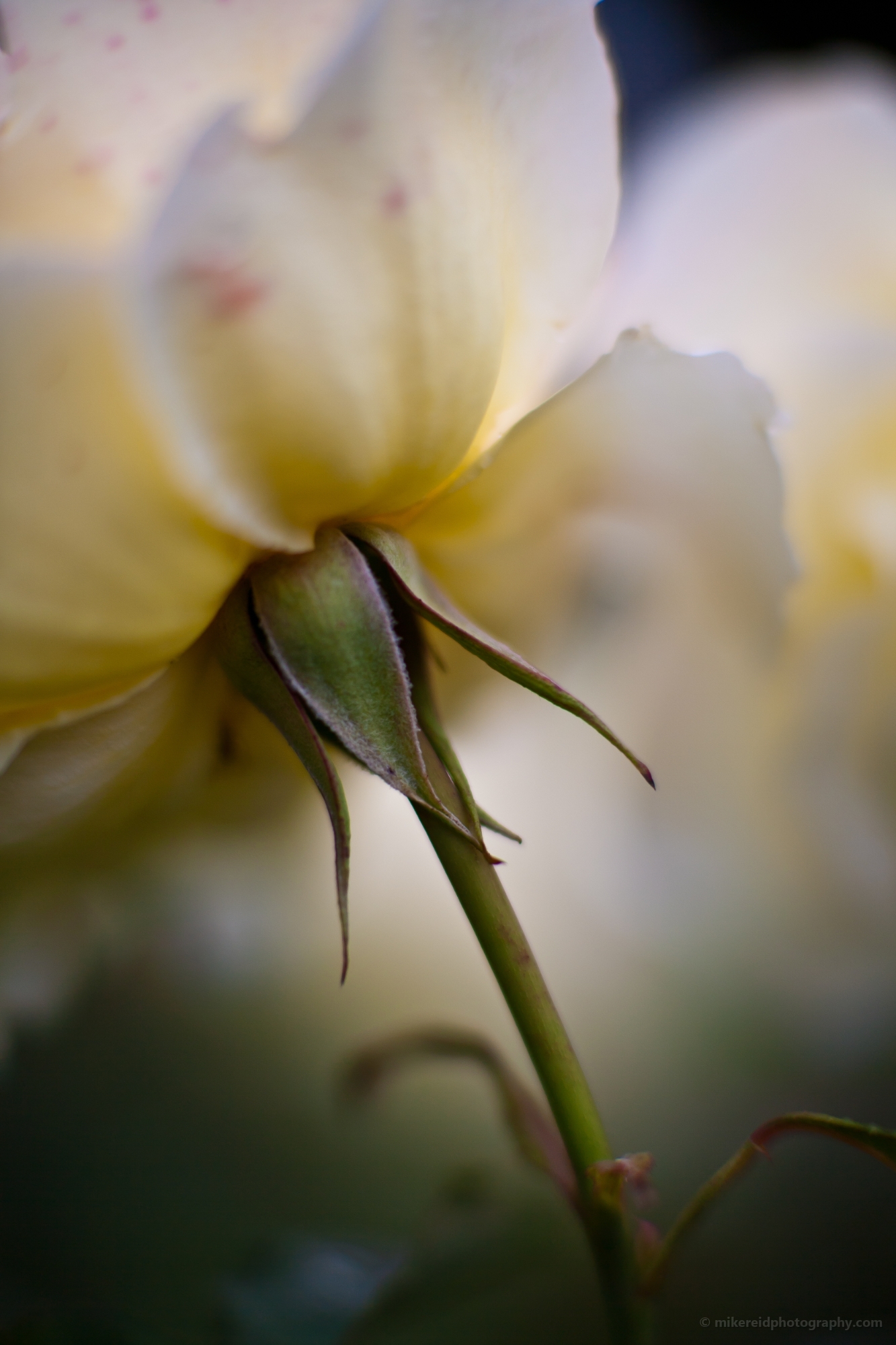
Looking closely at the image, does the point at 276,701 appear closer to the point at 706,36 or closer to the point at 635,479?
the point at 635,479

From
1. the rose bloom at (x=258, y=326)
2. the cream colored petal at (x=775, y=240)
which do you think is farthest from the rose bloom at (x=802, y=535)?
the rose bloom at (x=258, y=326)

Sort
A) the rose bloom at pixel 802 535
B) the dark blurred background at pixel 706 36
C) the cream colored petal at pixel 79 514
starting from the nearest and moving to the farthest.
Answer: the cream colored petal at pixel 79 514 → the rose bloom at pixel 802 535 → the dark blurred background at pixel 706 36

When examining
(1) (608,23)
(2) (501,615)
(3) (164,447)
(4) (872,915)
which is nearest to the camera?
(3) (164,447)

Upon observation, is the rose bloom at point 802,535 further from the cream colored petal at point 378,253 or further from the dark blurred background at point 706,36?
the dark blurred background at point 706,36

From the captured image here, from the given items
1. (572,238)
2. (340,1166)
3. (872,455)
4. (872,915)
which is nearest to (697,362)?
(572,238)

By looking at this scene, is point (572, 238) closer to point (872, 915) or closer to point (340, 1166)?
point (872, 915)

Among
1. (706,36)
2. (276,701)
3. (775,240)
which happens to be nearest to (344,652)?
(276,701)
